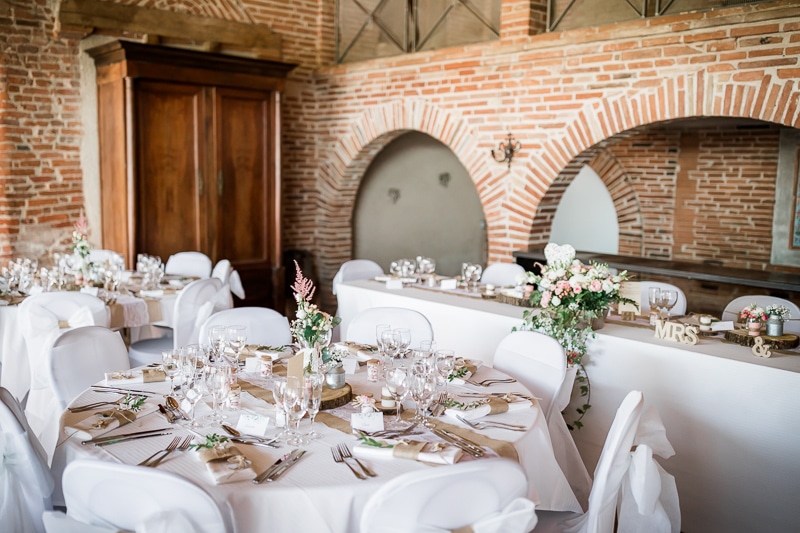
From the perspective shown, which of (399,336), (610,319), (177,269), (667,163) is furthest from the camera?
(667,163)

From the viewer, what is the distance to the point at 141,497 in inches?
81.0

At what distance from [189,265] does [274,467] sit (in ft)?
15.0

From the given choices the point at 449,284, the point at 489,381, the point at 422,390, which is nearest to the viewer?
the point at 422,390

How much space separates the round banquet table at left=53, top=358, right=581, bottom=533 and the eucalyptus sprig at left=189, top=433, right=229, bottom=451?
3 cm

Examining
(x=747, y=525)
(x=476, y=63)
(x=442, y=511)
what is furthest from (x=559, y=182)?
(x=442, y=511)

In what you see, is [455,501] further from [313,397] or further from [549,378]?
[549,378]

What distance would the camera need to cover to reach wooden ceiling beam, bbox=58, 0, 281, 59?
6.79m

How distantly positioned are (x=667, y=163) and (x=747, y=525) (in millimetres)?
5774

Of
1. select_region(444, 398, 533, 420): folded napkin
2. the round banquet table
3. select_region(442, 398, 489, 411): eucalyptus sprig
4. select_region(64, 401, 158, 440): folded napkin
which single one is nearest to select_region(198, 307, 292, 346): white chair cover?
the round banquet table

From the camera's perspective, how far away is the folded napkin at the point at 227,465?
2.24 metres

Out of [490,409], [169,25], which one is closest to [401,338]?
[490,409]

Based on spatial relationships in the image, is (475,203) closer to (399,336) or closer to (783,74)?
(783,74)

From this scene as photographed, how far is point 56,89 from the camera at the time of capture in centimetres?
698

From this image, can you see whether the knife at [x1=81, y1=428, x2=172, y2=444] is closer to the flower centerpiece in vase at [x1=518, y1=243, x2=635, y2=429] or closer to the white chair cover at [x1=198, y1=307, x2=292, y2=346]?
the white chair cover at [x1=198, y1=307, x2=292, y2=346]
